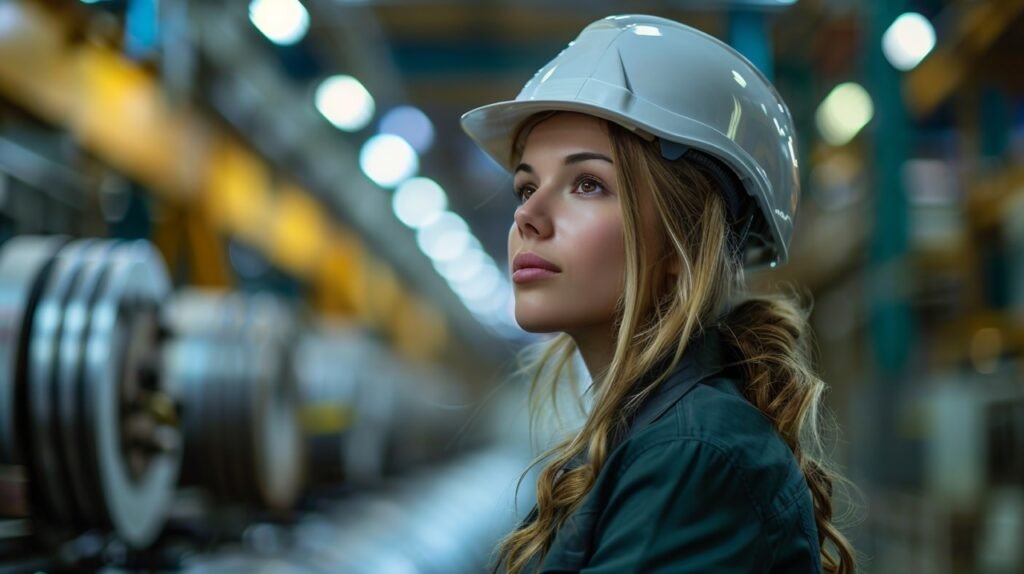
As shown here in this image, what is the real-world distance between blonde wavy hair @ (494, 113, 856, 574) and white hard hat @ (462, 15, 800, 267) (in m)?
0.04

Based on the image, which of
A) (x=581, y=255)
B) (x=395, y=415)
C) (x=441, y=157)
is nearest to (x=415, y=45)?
(x=395, y=415)

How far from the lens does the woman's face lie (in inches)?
57.8

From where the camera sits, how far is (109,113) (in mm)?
5172

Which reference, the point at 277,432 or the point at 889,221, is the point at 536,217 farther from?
the point at 889,221

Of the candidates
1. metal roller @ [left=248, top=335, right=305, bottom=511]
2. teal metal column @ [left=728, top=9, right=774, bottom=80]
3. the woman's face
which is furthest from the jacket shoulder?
teal metal column @ [left=728, top=9, right=774, bottom=80]

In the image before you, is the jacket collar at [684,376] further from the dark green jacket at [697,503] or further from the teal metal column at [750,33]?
Answer: the teal metal column at [750,33]

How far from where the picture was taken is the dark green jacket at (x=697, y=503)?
3.84 feet

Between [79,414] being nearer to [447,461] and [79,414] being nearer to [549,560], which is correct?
[549,560]

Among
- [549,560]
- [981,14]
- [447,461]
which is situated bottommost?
[447,461]

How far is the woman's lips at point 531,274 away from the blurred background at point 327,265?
453mm

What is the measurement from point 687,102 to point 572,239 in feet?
0.76

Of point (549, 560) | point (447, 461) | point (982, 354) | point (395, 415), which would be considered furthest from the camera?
point (447, 461)

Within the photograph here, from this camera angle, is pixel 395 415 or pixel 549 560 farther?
pixel 395 415

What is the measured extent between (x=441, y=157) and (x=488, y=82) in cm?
363
